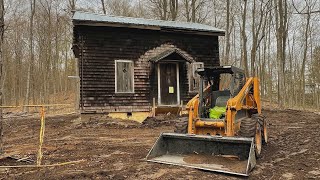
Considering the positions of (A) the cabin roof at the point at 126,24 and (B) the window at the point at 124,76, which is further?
(B) the window at the point at 124,76

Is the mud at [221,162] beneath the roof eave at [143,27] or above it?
beneath

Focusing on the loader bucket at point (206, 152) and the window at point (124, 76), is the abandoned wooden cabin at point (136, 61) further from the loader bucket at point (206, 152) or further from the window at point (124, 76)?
the loader bucket at point (206, 152)

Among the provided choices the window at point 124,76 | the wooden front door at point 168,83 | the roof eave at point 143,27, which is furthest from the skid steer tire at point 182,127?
the roof eave at point 143,27

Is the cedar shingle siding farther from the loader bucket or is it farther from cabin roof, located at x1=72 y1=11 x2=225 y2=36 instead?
the loader bucket

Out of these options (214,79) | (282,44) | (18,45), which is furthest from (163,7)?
(214,79)

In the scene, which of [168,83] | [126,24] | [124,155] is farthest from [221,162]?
[126,24]

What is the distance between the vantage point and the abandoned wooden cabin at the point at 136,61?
49.1ft

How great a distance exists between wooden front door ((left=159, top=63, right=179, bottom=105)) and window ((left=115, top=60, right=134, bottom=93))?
1609mm

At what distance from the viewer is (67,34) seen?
3891cm

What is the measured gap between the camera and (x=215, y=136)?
692 cm

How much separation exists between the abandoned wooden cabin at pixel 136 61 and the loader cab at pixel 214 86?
6.61 m

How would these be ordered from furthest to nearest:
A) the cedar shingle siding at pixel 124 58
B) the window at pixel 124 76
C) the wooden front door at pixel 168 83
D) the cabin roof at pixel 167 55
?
1. the wooden front door at pixel 168 83
2. the cabin roof at pixel 167 55
3. the window at pixel 124 76
4. the cedar shingle siding at pixel 124 58

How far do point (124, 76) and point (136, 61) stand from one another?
1.05 metres

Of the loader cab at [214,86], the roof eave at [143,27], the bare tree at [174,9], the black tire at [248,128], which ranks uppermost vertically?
the bare tree at [174,9]
